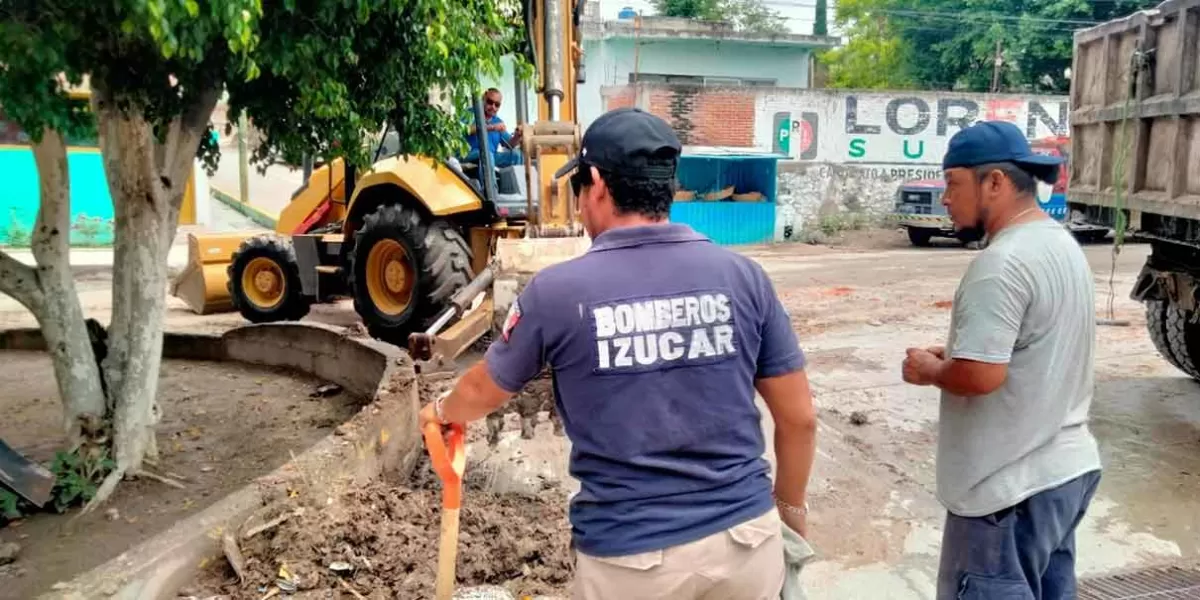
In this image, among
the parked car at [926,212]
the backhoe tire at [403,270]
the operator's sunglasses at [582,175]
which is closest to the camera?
the operator's sunglasses at [582,175]

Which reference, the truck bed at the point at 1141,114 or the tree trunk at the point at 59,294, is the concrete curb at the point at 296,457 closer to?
the tree trunk at the point at 59,294

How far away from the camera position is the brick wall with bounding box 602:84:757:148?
21.5 meters

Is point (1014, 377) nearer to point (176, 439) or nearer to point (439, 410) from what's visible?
point (439, 410)

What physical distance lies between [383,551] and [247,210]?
20095 millimetres

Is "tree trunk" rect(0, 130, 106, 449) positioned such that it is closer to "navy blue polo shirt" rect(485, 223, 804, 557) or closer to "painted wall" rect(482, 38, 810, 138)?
"navy blue polo shirt" rect(485, 223, 804, 557)

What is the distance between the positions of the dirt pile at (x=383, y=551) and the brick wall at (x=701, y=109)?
17806 millimetres

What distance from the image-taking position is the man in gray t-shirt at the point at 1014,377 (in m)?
2.53

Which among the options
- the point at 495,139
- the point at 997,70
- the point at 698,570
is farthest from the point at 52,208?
the point at 997,70

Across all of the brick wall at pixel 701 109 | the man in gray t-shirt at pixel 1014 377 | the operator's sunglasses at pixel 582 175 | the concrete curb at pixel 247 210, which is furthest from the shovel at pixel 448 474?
the concrete curb at pixel 247 210

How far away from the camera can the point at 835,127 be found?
22734 millimetres

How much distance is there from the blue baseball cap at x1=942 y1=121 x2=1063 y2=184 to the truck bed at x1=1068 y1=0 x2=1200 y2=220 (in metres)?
3.15

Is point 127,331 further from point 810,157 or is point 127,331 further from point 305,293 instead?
point 810,157

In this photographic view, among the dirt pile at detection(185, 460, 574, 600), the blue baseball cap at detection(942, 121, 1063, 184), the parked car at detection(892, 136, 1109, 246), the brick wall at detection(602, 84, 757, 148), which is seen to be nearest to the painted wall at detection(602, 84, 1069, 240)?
the brick wall at detection(602, 84, 757, 148)

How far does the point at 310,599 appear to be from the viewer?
3.60m
